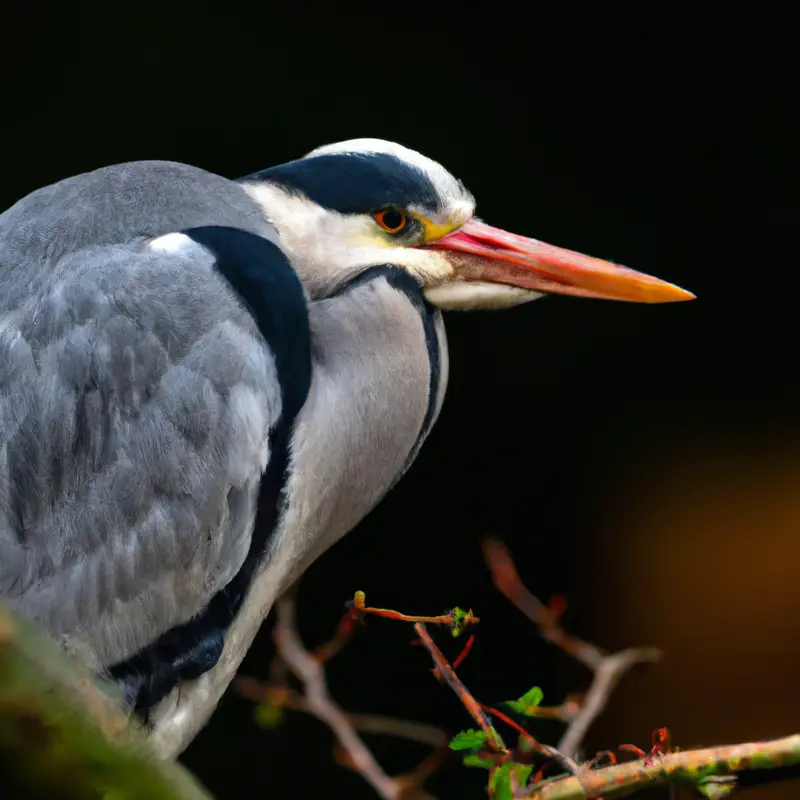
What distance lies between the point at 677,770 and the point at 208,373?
53cm

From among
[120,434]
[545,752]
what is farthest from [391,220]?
[545,752]

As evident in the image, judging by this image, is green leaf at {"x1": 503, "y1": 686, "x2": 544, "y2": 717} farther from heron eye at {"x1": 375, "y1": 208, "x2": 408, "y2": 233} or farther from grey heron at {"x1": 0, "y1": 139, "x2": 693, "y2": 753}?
heron eye at {"x1": 375, "y1": 208, "x2": 408, "y2": 233}

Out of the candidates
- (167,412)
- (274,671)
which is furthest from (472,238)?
(274,671)

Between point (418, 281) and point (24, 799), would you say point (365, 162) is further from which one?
point (24, 799)

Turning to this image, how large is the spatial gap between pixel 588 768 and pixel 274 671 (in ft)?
1.26

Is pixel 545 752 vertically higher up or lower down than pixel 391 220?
lower down

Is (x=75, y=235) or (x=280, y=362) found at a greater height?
(x=75, y=235)

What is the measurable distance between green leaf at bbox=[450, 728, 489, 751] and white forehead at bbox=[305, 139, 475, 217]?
22.7 inches

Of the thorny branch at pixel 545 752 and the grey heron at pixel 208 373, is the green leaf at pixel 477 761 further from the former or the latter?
the grey heron at pixel 208 373

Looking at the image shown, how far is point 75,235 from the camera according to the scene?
103 centimetres

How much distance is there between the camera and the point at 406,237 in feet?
3.71

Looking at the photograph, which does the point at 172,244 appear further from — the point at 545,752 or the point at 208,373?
the point at 545,752

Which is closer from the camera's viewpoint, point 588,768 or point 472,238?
point 588,768

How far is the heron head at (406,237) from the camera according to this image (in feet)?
3.63
